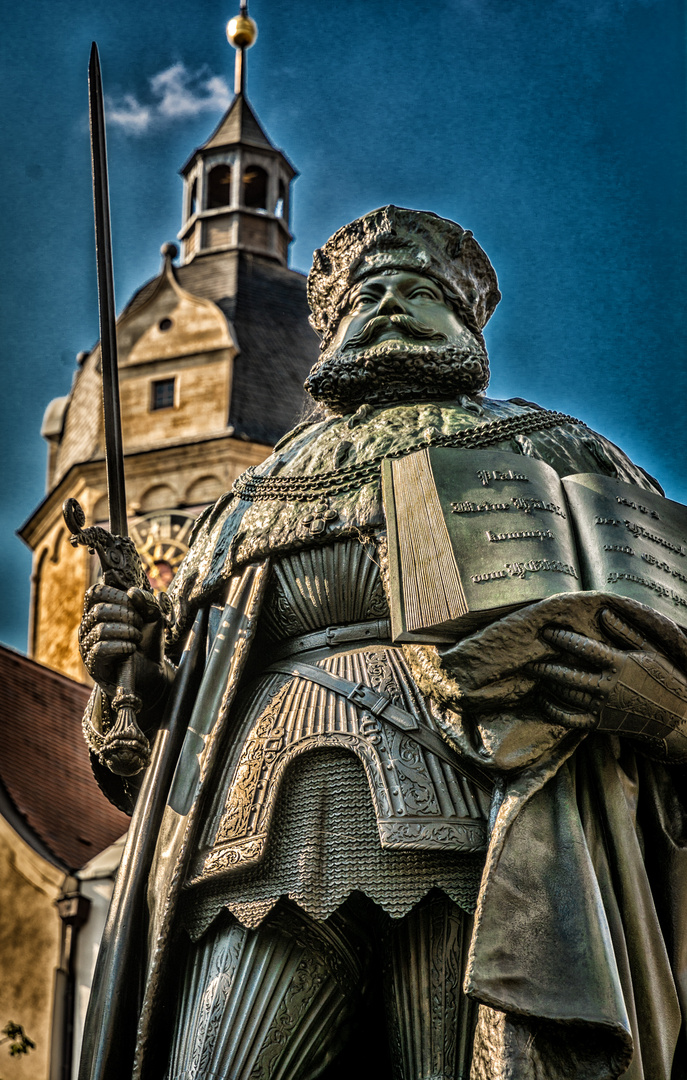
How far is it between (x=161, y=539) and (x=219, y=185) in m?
11.3

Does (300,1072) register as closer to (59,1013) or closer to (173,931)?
(173,931)

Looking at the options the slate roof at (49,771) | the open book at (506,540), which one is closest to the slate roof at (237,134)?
the slate roof at (49,771)

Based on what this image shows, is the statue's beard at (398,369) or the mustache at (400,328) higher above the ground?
the mustache at (400,328)

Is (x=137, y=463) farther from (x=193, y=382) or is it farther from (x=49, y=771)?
(x=49, y=771)

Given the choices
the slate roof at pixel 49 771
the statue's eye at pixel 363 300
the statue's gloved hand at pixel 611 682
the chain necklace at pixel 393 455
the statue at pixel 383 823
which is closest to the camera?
the statue at pixel 383 823

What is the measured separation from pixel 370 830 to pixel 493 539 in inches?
31.6

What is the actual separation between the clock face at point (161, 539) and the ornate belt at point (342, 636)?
85.5 ft

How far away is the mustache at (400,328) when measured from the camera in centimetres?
572

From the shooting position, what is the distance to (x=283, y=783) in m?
4.94

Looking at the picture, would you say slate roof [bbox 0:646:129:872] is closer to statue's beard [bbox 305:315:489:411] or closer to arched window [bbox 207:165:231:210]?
arched window [bbox 207:165:231:210]

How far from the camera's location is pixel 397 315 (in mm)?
5738

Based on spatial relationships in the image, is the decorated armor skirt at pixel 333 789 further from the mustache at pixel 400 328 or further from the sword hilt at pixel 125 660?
the mustache at pixel 400 328

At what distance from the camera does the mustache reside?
5719 millimetres

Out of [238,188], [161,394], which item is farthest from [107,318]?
[238,188]
